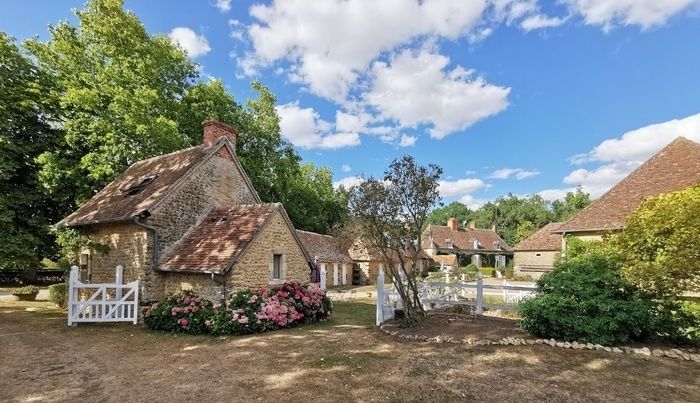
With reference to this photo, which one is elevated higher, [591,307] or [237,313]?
[591,307]

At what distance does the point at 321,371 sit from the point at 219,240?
24.6 ft

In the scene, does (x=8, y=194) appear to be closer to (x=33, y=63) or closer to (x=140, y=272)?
(x=33, y=63)

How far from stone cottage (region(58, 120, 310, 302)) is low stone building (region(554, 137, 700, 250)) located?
15360mm

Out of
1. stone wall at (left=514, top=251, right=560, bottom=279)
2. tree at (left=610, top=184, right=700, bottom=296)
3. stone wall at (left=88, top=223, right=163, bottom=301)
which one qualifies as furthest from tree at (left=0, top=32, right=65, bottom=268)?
stone wall at (left=514, top=251, right=560, bottom=279)

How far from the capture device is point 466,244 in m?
53.6

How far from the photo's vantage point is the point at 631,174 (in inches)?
808

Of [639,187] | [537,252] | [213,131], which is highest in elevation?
[213,131]

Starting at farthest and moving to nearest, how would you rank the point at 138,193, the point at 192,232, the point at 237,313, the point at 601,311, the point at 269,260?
the point at 138,193
the point at 192,232
the point at 269,260
the point at 237,313
the point at 601,311

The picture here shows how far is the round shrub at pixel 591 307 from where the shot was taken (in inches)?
320

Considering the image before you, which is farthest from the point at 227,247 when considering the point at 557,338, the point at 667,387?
the point at 667,387

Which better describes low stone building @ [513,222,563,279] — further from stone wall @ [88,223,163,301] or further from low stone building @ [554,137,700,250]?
stone wall @ [88,223,163,301]

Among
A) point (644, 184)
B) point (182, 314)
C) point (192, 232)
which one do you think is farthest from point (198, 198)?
point (644, 184)

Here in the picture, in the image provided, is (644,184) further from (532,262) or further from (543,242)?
(532,262)

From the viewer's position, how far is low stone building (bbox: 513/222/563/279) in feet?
128
